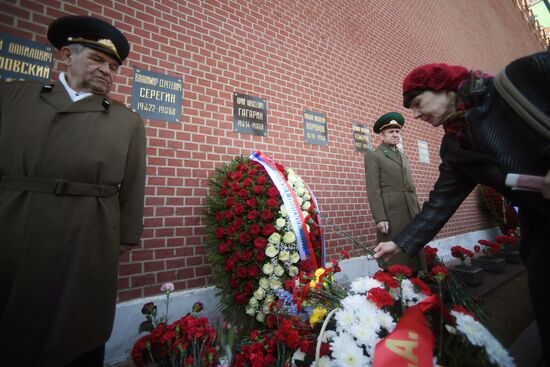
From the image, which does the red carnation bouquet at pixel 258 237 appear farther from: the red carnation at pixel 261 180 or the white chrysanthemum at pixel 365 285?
the white chrysanthemum at pixel 365 285

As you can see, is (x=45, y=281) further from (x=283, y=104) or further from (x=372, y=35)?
(x=372, y=35)

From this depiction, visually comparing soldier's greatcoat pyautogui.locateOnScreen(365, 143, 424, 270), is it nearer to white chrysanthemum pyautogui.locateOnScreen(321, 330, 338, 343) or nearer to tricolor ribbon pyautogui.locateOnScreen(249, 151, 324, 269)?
tricolor ribbon pyautogui.locateOnScreen(249, 151, 324, 269)

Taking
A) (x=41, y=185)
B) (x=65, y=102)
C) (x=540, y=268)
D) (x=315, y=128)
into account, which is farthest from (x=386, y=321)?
(x=315, y=128)

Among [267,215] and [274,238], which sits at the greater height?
[267,215]

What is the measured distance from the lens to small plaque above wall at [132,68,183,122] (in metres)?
2.46

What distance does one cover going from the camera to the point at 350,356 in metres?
0.93

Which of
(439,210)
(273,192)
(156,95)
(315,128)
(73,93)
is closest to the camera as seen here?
(73,93)

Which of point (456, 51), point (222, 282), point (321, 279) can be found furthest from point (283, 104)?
point (456, 51)

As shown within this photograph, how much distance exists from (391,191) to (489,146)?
A: 1.95m

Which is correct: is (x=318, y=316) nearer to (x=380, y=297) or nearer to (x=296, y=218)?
(x=380, y=297)

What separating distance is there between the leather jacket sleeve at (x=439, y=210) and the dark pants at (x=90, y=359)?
5.55 ft

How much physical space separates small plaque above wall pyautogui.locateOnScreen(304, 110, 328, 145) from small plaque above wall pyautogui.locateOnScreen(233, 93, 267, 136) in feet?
2.29

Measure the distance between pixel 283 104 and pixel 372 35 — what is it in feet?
9.64

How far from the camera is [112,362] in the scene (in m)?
2.02
